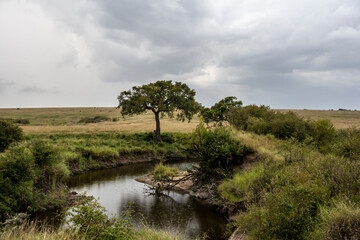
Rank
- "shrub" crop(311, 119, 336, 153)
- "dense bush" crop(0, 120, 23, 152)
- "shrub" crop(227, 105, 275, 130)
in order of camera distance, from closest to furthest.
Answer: "shrub" crop(311, 119, 336, 153), "dense bush" crop(0, 120, 23, 152), "shrub" crop(227, 105, 275, 130)

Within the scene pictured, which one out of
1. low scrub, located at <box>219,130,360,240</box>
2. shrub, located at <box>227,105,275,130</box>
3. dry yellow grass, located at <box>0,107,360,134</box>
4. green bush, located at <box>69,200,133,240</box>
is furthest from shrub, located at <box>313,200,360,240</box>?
dry yellow grass, located at <box>0,107,360,134</box>

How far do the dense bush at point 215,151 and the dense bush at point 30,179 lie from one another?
9518mm

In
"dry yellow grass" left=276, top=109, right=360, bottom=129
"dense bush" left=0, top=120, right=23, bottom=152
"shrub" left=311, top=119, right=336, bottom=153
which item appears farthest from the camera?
"dry yellow grass" left=276, top=109, right=360, bottom=129

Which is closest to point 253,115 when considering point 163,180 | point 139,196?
point 163,180

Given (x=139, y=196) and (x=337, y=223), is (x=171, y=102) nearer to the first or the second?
(x=139, y=196)

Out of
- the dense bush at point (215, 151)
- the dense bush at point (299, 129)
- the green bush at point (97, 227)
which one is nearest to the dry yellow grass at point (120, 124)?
the dense bush at point (299, 129)

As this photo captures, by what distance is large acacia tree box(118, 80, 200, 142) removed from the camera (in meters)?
39.5

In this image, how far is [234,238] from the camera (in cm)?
1191

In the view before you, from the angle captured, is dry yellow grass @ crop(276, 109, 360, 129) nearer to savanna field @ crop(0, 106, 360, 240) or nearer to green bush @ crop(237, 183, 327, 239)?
savanna field @ crop(0, 106, 360, 240)

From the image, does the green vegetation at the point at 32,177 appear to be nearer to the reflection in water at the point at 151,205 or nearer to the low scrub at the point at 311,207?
the reflection in water at the point at 151,205

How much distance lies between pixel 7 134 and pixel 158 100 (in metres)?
19.8

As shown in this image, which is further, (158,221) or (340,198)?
(158,221)

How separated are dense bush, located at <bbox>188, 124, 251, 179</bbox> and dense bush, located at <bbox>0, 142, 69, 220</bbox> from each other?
9518mm

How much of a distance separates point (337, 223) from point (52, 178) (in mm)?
16990
